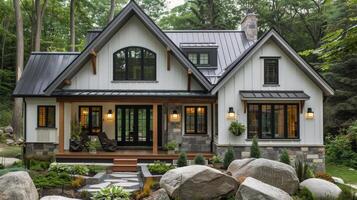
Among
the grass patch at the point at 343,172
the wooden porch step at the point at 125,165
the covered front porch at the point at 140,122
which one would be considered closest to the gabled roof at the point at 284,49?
the covered front porch at the point at 140,122

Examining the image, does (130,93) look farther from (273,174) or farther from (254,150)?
(273,174)

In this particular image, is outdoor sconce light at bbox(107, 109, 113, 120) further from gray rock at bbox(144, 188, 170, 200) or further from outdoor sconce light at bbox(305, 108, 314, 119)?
gray rock at bbox(144, 188, 170, 200)

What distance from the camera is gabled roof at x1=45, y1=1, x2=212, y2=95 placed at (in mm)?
16516

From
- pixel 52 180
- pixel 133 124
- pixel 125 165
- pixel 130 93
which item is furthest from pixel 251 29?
pixel 52 180

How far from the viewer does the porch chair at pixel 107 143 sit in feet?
56.4

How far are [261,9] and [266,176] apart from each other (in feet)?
82.3

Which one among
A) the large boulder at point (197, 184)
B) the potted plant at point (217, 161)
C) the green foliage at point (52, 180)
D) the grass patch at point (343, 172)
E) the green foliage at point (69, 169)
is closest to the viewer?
the large boulder at point (197, 184)

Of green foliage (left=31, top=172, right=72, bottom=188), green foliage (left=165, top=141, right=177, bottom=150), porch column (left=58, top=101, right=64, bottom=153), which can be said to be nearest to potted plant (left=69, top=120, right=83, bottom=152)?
porch column (left=58, top=101, right=64, bottom=153)

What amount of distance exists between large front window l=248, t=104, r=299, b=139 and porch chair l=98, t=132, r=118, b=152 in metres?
5.69

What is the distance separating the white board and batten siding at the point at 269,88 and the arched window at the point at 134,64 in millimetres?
3254

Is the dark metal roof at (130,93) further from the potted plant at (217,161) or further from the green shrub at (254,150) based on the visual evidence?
the green shrub at (254,150)

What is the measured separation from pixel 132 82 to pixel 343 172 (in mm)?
9641

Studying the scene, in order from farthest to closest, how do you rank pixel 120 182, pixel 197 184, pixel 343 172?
pixel 343 172, pixel 120 182, pixel 197 184

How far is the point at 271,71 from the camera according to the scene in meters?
17.0
